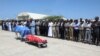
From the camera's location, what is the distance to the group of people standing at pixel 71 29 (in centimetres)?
1316

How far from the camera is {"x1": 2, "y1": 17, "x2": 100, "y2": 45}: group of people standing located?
1316 centimetres

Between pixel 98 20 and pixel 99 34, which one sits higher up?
pixel 98 20

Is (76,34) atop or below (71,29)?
below

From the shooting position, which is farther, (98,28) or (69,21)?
(69,21)

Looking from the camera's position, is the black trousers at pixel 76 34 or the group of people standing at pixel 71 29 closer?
the group of people standing at pixel 71 29

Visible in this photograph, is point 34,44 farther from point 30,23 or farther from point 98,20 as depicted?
point 30,23

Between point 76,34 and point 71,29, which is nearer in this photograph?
point 76,34

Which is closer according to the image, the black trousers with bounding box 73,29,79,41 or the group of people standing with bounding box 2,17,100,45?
the group of people standing with bounding box 2,17,100,45

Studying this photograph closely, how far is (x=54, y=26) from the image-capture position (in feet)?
54.6

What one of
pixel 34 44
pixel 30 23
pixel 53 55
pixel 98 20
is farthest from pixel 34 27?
pixel 53 55

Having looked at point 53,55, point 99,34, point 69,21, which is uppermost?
point 69,21

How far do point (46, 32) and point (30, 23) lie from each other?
2.14 m

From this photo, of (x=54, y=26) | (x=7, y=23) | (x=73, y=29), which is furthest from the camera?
(x=7, y=23)

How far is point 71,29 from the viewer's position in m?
15.0
